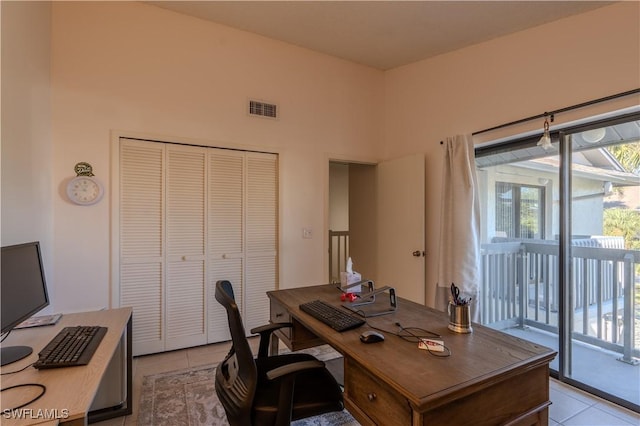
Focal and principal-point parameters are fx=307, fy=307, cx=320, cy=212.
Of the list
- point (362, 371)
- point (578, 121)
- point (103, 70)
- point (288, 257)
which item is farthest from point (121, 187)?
point (578, 121)

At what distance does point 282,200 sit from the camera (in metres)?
3.38

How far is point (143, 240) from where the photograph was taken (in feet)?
9.16

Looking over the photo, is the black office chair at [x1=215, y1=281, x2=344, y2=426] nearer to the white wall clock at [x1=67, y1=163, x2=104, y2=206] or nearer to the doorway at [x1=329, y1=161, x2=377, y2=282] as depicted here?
the white wall clock at [x1=67, y1=163, x2=104, y2=206]

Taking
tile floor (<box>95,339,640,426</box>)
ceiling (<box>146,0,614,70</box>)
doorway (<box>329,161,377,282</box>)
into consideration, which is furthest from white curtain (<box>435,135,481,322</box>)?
doorway (<box>329,161,377,282</box>)

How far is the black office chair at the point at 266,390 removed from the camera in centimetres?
125

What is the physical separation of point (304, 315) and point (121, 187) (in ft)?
6.97

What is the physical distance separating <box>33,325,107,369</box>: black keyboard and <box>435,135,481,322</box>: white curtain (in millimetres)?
2807

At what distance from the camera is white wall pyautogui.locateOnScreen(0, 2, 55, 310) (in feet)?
5.98

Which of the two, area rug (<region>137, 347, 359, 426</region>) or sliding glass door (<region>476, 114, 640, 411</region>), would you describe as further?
sliding glass door (<region>476, 114, 640, 411</region>)

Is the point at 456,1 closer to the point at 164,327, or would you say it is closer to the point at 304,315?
the point at 304,315

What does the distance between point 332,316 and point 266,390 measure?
0.45 metres

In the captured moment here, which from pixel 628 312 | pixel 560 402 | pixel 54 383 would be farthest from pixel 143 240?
pixel 628 312

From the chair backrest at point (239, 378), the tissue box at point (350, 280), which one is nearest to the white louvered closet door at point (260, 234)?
the tissue box at point (350, 280)

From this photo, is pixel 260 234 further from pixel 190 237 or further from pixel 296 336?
pixel 296 336
